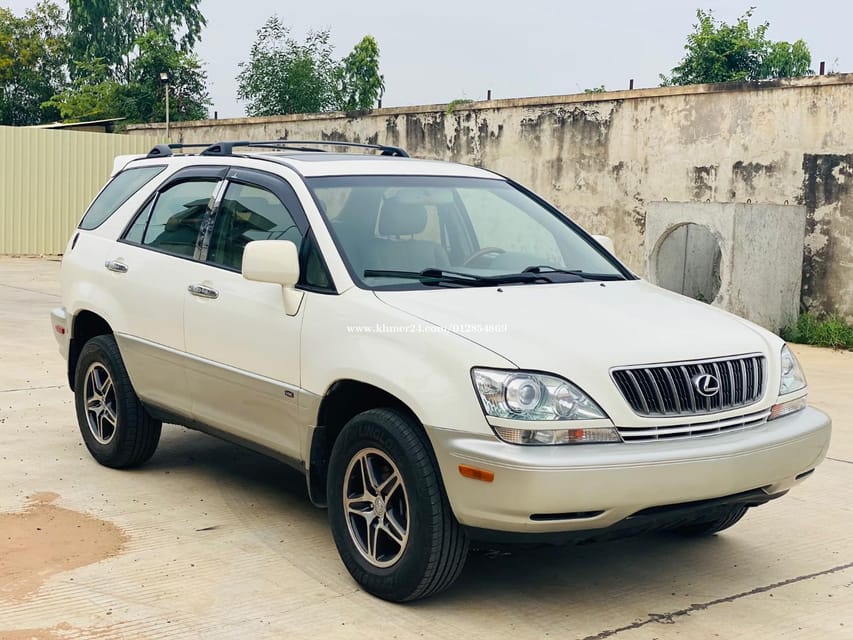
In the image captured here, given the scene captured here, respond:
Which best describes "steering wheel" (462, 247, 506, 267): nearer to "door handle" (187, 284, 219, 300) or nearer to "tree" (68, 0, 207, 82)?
"door handle" (187, 284, 219, 300)

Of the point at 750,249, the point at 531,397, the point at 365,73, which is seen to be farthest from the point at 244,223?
the point at 365,73

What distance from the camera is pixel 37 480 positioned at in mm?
6047

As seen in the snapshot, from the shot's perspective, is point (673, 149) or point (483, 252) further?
point (673, 149)

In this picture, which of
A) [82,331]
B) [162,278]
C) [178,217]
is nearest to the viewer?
[162,278]

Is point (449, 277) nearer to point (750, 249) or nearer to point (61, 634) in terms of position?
point (61, 634)

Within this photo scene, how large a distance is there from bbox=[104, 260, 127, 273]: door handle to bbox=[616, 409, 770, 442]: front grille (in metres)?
3.23

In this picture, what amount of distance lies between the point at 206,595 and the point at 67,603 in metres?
0.53

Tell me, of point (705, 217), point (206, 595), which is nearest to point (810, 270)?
point (705, 217)

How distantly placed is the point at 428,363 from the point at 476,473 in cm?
47

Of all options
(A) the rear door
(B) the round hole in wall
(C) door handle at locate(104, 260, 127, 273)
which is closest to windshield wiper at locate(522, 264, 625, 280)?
(A) the rear door

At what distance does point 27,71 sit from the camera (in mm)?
47062

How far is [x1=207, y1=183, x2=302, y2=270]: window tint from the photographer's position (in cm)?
516

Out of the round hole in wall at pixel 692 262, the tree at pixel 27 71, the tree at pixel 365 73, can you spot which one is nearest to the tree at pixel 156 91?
the tree at pixel 365 73

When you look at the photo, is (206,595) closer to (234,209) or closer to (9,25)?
(234,209)
